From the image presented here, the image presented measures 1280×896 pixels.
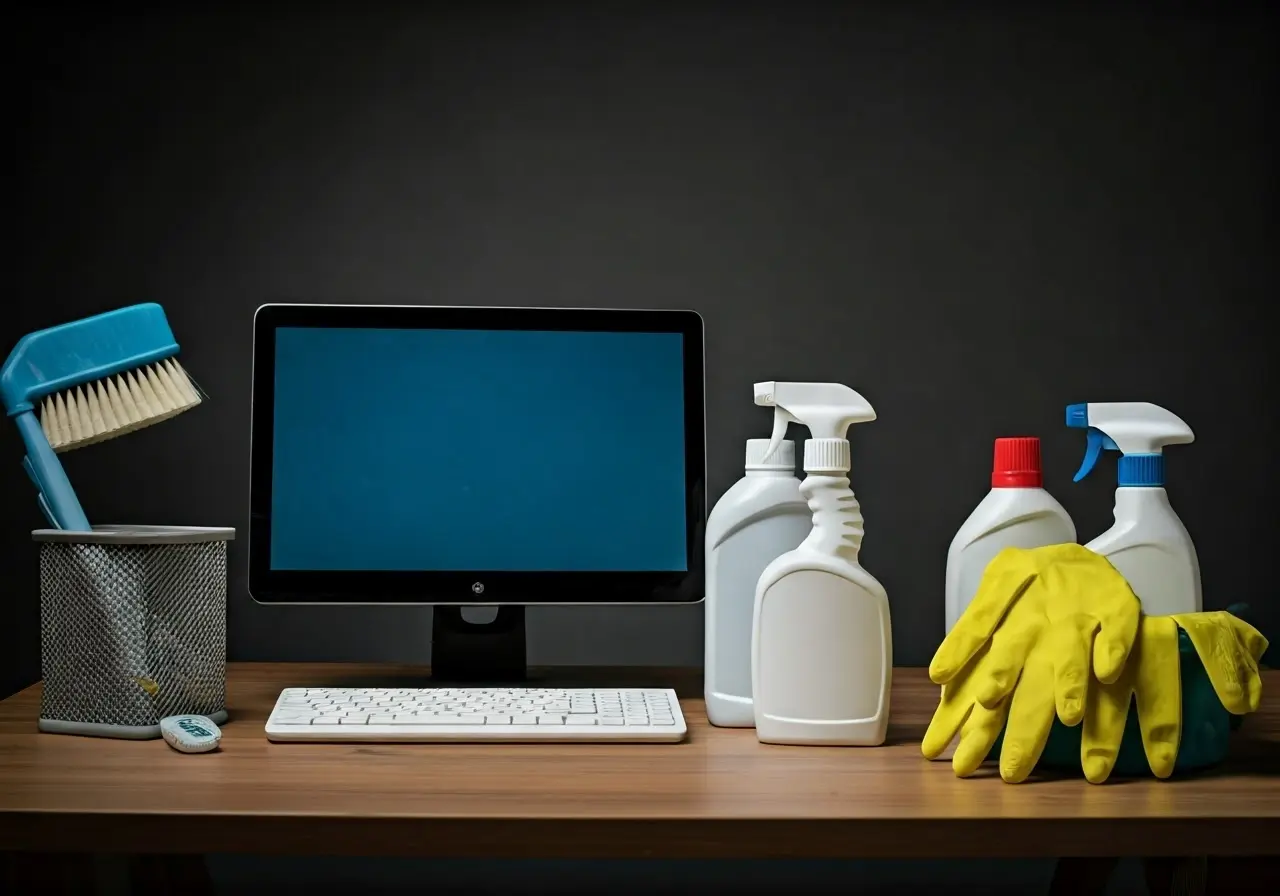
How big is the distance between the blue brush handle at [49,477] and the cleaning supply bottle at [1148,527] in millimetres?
939

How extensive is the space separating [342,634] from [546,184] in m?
0.71

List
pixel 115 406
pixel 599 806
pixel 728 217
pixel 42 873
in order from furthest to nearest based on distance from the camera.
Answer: pixel 728 217
pixel 115 406
pixel 42 873
pixel 599 806

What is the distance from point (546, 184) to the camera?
5.34ft

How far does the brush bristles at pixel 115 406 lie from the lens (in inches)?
A: 43.3

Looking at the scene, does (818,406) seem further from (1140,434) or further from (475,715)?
(475,715)

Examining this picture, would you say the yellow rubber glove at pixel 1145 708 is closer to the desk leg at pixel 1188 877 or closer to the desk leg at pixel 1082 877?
the desk leg at pixel 1188 877

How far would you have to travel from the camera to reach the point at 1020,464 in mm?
1127

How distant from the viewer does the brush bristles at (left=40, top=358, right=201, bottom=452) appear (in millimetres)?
1100

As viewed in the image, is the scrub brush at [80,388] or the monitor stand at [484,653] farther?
the monitor stand at [484,653]

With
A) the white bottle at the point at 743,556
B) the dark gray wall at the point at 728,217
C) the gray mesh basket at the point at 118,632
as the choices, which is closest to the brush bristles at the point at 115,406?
the gray mesh basket at the point at 118,632

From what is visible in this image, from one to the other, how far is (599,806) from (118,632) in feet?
1.68

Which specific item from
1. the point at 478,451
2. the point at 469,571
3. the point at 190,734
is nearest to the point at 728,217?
the point at 478,451

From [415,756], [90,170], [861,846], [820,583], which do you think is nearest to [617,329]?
[820,583]

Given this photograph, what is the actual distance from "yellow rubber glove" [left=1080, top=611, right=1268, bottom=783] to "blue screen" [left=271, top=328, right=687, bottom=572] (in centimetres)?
49
